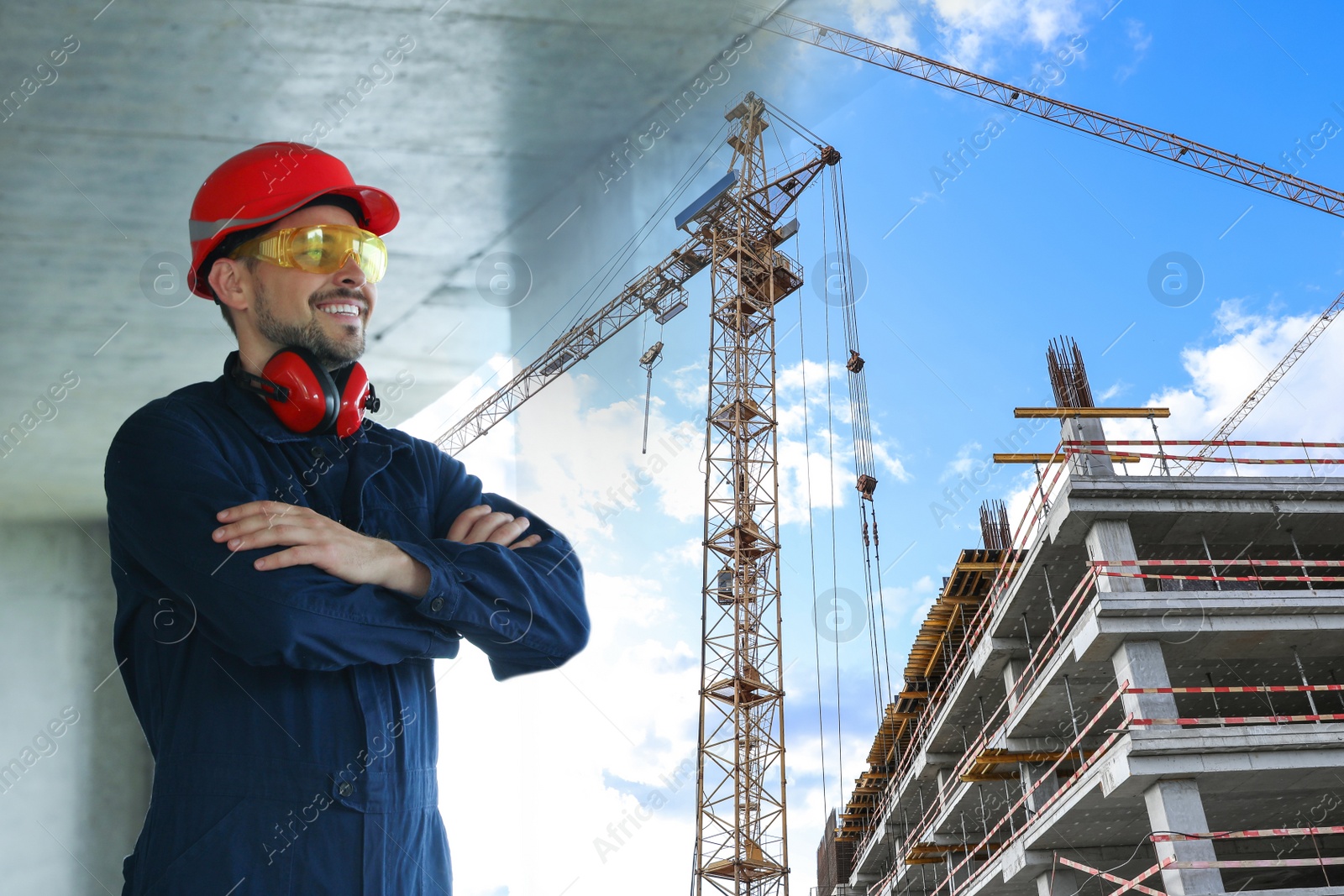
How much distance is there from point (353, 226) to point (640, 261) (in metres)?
44.0

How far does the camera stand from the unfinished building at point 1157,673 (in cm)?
1492

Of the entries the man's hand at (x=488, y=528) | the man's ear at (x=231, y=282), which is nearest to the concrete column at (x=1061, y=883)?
the man's hand at (x=488, y=528)

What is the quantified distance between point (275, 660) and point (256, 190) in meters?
1.15

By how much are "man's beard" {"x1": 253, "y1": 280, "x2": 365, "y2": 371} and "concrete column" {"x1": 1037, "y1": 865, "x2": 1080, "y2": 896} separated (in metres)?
20.1

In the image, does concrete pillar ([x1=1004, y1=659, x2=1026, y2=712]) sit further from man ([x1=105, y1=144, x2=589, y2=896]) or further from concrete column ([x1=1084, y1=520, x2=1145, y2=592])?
man ([x1=105, y1=144, x2=589, y2=896])

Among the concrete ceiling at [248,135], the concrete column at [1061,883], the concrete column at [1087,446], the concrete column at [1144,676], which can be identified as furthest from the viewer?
the concrete column at [1061,883]

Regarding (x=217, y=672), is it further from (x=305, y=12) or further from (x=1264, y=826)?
(x=1264, y=826)

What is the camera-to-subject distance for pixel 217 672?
7.03 feet

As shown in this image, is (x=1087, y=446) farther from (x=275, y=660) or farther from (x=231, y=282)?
(x=275, y=660)

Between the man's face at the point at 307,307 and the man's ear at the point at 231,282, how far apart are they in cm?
2

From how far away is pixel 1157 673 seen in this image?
622 inches

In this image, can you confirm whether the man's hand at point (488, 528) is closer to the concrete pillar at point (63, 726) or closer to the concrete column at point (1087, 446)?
the concrete pillar at point (63, 726)

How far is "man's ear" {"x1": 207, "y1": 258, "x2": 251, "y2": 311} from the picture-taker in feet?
8.00

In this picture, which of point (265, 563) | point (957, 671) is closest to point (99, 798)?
point (265, 563)
